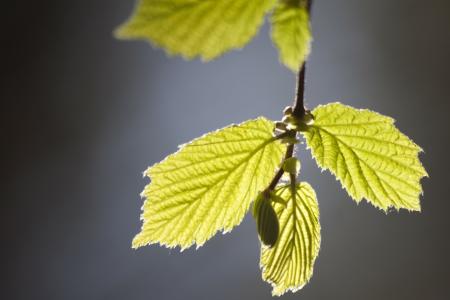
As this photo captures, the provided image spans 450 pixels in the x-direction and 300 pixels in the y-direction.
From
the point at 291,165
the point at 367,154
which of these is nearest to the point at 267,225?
the point at 291,165

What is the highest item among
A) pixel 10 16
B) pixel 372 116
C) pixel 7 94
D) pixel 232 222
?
pixel 10 16

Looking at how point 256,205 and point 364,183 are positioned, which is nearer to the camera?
point 256,205

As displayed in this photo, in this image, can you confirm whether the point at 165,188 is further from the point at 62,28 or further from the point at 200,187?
the point at 62,28

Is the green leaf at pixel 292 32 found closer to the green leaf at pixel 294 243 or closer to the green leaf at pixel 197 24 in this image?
the green leaf at pixel 197 24

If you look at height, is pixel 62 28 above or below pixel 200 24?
above

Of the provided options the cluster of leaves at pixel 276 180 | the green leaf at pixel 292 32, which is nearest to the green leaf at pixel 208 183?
the cluster of leaves at pixel 276 180

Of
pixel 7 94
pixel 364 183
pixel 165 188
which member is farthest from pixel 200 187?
pixel 7 94

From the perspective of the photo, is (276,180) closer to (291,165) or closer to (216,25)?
(291,165)
